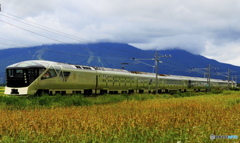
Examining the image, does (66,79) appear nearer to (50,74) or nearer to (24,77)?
(50,74)

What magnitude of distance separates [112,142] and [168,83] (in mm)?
48989

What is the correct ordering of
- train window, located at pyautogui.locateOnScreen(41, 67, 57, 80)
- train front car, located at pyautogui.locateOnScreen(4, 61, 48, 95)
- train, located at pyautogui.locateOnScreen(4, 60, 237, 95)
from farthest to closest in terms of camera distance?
train window, located at pyautogui.locateOnScreen(41, 67, 57, 80) → train, located at pyautogui.locateOnScreen(4, 60, 237, 95) → train front car, located at pyautogui.locateOnScreen(4, 61, 48, 95)

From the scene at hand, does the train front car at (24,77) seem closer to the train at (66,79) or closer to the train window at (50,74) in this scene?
the train at (66,79)

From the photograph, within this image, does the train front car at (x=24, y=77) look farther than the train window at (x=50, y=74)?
No

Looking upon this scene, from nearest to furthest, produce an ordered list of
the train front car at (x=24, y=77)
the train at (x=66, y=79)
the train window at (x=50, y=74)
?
the train front car at (x=24, y=77) < the train at (x=66, y=79) < the train window at (x=50, y=74)

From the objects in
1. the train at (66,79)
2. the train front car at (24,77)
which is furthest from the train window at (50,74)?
the train front car at (24,77)

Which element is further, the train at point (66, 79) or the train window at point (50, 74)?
the train window at point (50, 74)

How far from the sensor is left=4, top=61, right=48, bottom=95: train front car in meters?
23.6

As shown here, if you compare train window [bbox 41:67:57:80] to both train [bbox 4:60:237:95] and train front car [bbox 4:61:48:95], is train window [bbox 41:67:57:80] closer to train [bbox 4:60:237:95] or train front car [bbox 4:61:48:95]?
train [bbox 4:60:237:95]

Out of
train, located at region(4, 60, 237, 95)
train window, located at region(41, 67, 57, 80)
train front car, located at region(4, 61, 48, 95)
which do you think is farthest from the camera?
train window, located at region(41, 67, 57, 80)

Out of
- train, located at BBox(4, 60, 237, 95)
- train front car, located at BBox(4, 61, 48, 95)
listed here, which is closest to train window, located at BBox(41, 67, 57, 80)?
train, located at BBox(4, 60, 237, 95)

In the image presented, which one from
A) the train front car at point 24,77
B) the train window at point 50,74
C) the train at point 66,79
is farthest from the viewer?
the train window at point 50,74

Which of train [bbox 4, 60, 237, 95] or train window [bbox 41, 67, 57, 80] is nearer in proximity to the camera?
train [bbox 4, 60, 237, 95]

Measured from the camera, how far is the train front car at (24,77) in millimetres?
23631
